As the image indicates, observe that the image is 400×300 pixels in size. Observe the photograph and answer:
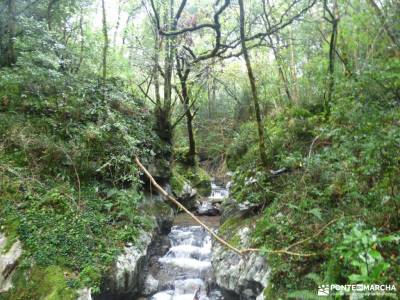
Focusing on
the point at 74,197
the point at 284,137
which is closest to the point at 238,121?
the point at 284,137

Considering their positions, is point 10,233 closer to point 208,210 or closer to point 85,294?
point 85,294

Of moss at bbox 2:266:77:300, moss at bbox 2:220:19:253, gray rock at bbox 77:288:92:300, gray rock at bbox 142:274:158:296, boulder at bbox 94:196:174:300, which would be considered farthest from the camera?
gray rock at bbox 142:274:158:296

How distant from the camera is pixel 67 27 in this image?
946 centimetres

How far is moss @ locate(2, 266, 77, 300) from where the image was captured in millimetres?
4051

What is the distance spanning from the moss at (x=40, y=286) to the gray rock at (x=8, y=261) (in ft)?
0.34

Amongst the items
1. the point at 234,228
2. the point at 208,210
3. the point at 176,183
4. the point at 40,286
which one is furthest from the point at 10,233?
the point at 208,210

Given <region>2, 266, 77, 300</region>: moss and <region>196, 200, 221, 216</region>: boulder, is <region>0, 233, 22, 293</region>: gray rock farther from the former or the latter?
<region>196, 200, 221, 216</region>: boulder

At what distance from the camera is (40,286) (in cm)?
414

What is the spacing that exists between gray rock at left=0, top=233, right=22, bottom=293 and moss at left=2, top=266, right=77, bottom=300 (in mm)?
103

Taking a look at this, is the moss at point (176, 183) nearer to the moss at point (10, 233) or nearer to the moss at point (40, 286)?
the moss at point (10, 233)

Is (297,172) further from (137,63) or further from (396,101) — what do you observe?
(137,63)

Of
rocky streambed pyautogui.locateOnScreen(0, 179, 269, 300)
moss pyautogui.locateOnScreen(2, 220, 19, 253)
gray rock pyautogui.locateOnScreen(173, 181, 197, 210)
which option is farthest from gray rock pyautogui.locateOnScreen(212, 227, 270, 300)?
gray rock pyautogui.locateOnScreen(173, 181, 197, 210)

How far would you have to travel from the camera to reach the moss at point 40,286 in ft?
13.3

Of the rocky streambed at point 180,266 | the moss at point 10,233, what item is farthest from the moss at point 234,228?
the moss at point 10,233
